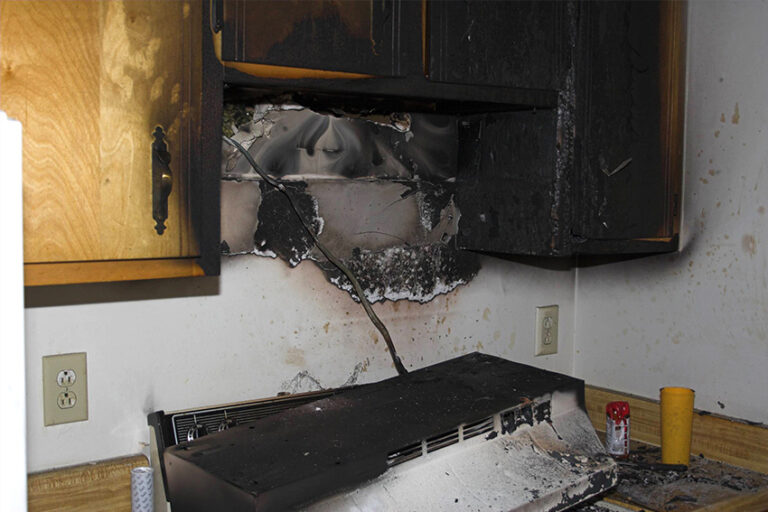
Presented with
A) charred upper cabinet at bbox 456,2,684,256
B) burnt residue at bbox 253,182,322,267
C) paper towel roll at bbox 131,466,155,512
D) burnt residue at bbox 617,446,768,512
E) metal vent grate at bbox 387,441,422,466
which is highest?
charred upper cabinet at bbox 456,2,684,256

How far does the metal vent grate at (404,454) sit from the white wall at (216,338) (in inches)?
19.0

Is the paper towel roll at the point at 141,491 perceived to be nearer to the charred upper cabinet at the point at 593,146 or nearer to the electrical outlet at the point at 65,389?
the electrical outlet at the point at 65,389

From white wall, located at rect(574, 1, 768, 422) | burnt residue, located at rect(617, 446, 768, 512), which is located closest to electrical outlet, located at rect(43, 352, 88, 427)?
burnt residue, located at rect(617, 446, 768, 512)

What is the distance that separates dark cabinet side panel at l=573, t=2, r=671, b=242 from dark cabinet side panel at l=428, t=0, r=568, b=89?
7 cm

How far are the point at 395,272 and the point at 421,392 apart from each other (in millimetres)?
388

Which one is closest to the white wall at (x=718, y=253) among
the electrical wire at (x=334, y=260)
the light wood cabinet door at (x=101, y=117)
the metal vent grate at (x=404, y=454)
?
the electrical wire at (x=334, y=260)

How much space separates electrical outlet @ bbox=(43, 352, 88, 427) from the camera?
1.38 meters

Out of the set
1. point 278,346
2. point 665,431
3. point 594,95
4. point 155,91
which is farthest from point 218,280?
point 665,431

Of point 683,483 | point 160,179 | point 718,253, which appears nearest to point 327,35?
point 160,179

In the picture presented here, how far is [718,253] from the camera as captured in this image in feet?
5.83

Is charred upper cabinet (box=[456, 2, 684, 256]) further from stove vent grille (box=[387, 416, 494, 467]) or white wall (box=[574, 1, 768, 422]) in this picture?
stove vent grille (box=[387, 416, 494, 467])

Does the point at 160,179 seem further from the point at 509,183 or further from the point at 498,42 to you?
the point at 509,183

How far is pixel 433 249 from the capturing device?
187 cm

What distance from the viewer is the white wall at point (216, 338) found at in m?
1.40
